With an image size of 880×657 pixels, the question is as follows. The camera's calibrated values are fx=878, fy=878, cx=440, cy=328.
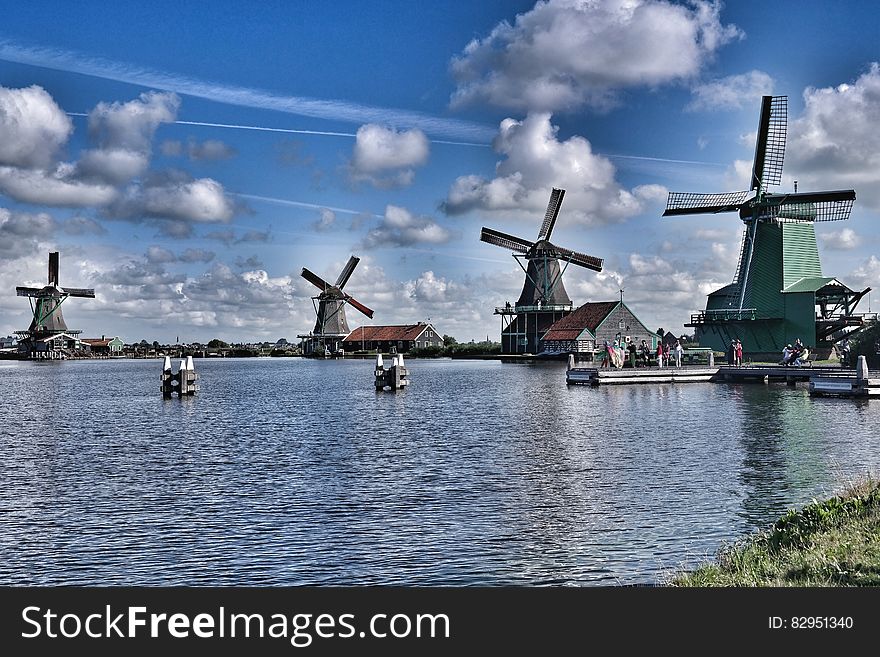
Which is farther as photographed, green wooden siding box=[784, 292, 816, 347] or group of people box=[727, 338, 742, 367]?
green wooden siding box=[784, 292, 816, 347]

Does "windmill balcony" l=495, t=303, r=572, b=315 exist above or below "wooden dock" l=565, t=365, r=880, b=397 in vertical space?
above

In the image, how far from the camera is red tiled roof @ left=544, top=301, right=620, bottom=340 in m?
90.9

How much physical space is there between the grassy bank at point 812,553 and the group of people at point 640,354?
49.7 metres

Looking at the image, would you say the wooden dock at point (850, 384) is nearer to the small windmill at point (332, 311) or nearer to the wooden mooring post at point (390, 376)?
the wooden mooring post at point (390, 376)

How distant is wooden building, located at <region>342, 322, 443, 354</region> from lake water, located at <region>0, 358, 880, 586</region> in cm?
9461

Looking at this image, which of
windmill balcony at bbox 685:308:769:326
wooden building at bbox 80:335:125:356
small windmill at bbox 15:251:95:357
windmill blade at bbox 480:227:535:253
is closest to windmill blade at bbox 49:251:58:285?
small windmill at bbox 15:251:95:357

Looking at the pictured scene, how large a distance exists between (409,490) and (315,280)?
4586 inches

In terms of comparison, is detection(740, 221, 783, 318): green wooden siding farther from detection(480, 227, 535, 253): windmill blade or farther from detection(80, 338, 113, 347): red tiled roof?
detection(80, 338, 113, 347): red tiled roof

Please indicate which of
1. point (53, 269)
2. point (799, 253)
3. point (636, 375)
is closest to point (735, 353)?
point (636, 375)

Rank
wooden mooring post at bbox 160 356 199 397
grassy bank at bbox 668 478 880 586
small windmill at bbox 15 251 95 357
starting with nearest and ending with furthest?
grassy bank at bbox 668 478 880 586 → wooden mooring post at bbox 160 356 199 397 → small windmill at bbox 15 251 95 357

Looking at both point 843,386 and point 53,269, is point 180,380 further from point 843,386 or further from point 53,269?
point 53,269

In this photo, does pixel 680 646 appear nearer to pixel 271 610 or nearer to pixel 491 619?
pixel 491 619

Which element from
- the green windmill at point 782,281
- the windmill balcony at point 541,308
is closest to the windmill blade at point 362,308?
the windmill balcony at point 541,308

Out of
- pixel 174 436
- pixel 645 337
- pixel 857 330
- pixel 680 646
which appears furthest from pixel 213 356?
pixel 680 646
